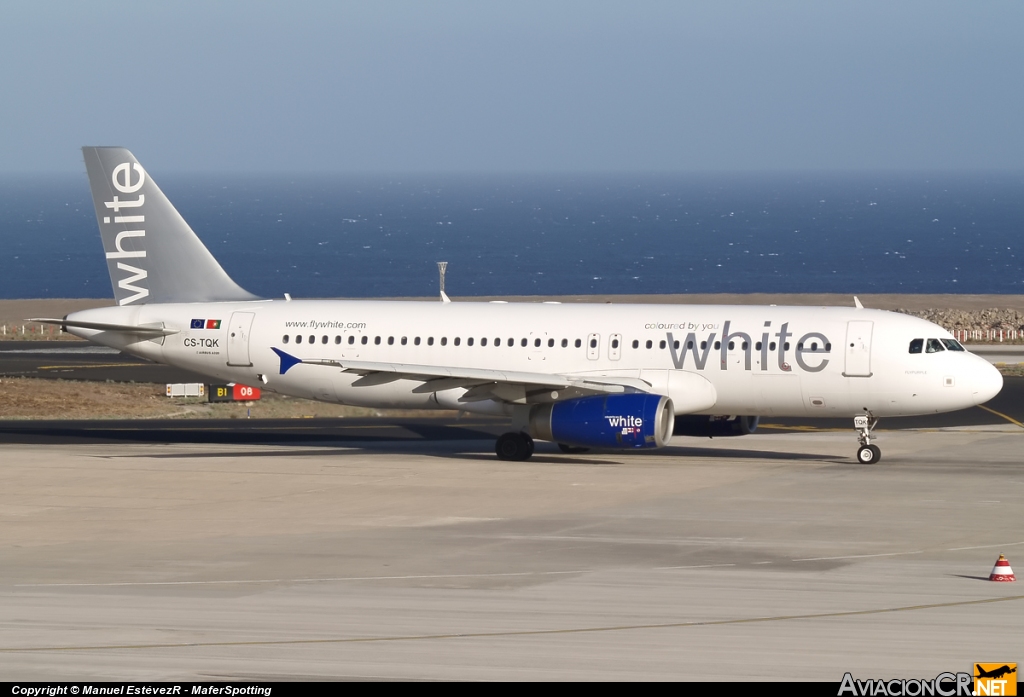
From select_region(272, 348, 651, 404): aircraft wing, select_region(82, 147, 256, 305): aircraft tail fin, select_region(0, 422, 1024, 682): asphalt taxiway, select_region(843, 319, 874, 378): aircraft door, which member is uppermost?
select_region(82, 147, 256, 305): aircraft tail fin

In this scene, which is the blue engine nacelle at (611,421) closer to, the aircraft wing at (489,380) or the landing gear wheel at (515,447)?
the aircraft wing at (489,380)

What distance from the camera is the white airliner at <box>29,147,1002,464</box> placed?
35312 mm

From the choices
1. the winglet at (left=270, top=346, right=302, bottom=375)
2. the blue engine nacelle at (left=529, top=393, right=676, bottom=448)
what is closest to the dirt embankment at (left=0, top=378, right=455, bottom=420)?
the winglet at (left=270, top=346, right=302, bottom=375)

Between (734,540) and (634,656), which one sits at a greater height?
(734,540)

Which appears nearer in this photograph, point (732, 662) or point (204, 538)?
point (732, 662)

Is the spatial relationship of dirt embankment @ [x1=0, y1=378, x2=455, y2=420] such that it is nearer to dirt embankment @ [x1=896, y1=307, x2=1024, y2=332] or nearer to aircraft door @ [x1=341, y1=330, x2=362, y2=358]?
aircraft door @ [x1=341, y1=330, x2=362, y2=358]

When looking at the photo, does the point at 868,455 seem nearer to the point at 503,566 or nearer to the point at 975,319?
the point at 503,566

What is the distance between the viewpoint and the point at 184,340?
39.4 metres

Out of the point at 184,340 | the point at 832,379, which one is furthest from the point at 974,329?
the point at 184,340

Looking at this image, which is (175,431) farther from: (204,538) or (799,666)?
(799,666)

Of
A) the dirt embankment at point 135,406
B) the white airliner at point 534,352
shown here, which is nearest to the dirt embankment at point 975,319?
the dirt embankment at point 135,406

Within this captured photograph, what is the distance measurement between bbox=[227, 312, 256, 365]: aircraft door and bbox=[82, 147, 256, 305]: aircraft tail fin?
1592 millimetres

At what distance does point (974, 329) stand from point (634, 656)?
224 feet

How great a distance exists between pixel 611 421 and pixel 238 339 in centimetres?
1165
